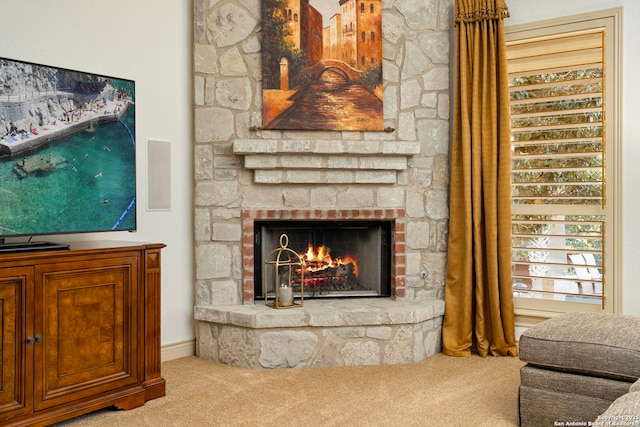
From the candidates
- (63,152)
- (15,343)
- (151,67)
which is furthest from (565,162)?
(15,343)

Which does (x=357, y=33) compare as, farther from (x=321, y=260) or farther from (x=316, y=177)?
(x=321, y=260)

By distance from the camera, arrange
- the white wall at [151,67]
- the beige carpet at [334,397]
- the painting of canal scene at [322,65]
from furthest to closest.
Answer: the painting of canal scene at [322,65]
the white wall at [151,67]
the beige carpet at [334,397]

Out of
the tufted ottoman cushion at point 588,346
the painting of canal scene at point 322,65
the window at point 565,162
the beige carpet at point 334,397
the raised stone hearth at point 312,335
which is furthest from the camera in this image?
the painting of canal scene at point 322,65

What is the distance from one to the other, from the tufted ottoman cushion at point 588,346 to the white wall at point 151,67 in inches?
92.4

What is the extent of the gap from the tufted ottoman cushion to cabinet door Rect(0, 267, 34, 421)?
2301 mm

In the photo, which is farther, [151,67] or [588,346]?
[151,67]

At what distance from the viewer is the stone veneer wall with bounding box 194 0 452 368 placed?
3.73 meters

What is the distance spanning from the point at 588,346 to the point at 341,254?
81.2 inches

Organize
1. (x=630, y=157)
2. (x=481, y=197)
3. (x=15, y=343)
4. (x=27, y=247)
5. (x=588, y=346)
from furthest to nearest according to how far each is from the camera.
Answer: (x=481, y=197)
(x=630, y=157)
(x=27, y=247)
(x=15, y=343)
(x=588, y=346)

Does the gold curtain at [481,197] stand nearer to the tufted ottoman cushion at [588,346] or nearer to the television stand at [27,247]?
the tufted ottoman cushion at [588,346]

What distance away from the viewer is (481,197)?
159 inches

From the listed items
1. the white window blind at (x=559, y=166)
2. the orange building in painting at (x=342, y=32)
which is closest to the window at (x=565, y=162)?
the white window blind at (x=559, y=166)

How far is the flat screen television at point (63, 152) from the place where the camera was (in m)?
2.69

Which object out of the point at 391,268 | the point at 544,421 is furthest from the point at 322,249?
the point at 544,421
